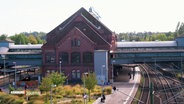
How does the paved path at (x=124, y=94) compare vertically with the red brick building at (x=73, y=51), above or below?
below

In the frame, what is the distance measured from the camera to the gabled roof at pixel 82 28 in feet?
266

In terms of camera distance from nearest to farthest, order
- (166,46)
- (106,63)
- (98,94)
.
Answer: (98,94), (106,63), (166,46)

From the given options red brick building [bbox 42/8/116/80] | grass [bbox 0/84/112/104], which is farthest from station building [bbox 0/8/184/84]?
grass [bbox 0/84/112/104]

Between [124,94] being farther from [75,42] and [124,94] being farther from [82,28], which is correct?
[82,28]

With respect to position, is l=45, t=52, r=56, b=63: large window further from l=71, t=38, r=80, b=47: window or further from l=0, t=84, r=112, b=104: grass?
l=0, t=84, r=112, b=104: grass

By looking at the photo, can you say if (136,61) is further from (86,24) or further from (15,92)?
(15,92)

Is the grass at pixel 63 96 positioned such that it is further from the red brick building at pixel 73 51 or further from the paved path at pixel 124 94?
the red brick building at pixel 73 51

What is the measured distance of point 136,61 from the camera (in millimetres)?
79938

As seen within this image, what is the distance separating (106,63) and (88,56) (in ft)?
16.4

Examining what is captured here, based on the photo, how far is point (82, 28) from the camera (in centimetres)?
8438

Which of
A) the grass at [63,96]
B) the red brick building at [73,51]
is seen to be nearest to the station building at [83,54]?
the red brick building at [73,51]

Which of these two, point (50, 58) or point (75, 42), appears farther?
point (50, 58)

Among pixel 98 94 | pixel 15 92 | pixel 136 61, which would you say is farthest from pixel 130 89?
pixel 15 92

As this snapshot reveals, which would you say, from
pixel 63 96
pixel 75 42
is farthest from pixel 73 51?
pixel 63 96
